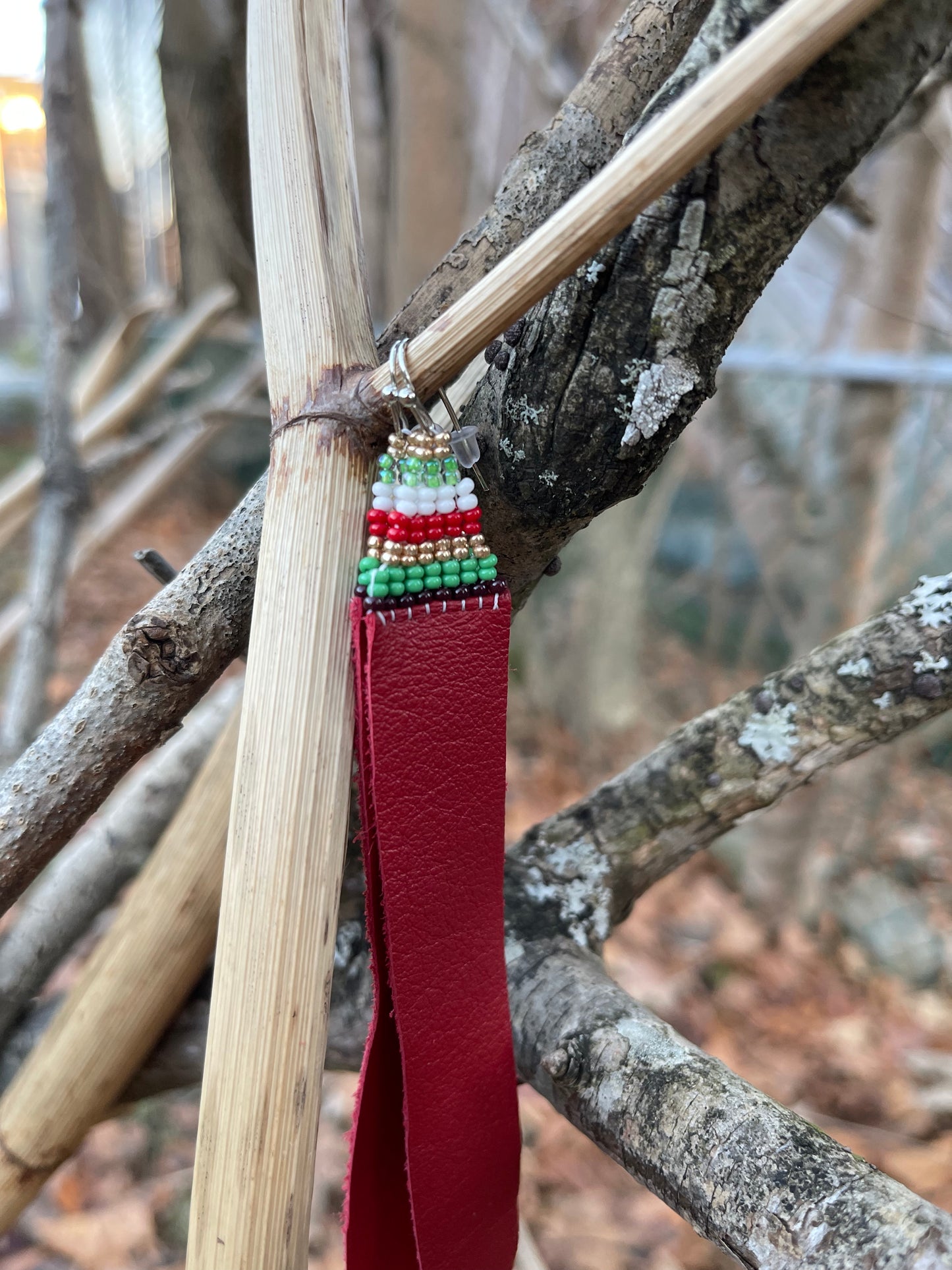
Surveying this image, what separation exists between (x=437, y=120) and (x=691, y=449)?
91cm

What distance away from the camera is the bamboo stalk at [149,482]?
1.62 metres

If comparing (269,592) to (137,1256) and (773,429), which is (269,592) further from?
(773,429)

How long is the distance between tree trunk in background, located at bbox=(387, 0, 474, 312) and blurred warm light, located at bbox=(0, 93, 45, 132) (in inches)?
132

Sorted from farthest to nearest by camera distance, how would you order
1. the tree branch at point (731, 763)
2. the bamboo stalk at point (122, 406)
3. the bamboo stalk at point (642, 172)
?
the bamboo stalk at point (122, 406) < the tree branch at point (731, 763) < the bamboo stalk at point (642, 172)

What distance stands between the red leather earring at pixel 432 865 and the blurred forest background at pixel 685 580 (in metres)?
0.53

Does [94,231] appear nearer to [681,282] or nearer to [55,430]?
[55,430]

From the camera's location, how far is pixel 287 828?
391mm

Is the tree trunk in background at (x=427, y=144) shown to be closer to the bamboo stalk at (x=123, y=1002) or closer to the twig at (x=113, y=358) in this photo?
the twig at (x=113, y=358)

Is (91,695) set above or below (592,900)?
above

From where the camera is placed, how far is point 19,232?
4387 millimetres

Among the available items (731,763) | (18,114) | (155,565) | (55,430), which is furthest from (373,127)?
(18,114)

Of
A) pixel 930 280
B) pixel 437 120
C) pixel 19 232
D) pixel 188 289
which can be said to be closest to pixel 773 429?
pixel 930 280

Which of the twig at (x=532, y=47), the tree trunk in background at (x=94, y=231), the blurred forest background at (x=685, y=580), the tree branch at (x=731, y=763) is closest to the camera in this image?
the tree branch at (x=731, y=763)

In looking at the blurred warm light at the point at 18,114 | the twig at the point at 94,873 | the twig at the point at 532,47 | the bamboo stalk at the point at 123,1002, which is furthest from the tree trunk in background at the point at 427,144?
the blurred warm light at the point at 18,114
